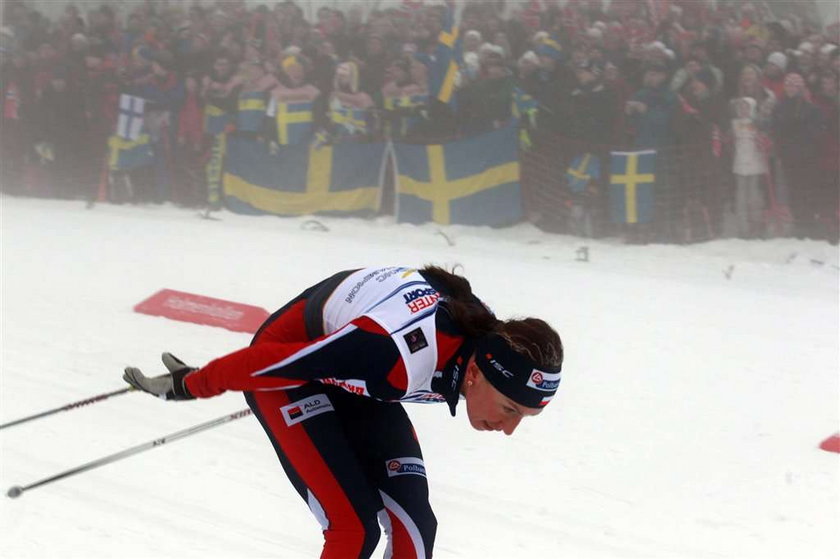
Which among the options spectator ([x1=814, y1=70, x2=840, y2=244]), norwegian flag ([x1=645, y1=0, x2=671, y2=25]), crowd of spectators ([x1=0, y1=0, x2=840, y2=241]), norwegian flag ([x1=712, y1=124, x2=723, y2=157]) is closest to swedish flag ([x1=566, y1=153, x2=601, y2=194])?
crowd of spectators ([x1=0, y1=0, x2=840, y2=241])

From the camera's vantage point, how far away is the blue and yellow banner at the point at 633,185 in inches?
410

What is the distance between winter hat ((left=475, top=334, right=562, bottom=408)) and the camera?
8.28 ft

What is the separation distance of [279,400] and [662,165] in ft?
26.8

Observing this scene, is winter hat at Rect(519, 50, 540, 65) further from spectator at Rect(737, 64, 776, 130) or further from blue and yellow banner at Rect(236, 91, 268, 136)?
blue and yellow banner at Rect(236, 91, 268, 136)

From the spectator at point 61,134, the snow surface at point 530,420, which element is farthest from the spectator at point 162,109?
the snow surface at point 530,420

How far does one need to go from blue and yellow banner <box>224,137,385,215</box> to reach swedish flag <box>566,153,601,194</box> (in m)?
2.43

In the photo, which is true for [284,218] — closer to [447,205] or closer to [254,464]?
[447,205]

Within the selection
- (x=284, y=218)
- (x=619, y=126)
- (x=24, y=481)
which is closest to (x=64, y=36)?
(x=284, y=218)

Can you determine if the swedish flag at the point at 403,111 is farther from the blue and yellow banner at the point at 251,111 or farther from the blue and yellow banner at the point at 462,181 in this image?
the blue and yellow banner at the point at 251,111

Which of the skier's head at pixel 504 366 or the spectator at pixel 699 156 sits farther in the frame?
the spectator at pixel 699 156

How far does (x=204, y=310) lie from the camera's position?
7.78 metres

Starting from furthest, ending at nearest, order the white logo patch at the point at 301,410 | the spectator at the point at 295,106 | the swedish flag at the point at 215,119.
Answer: the swedish flag at the point at 215,119, the spectator at the point at 295,106, the white logo patch at the point at 301,410

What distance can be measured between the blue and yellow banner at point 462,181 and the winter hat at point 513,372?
8.72 meters

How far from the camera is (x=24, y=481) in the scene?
4.64m
